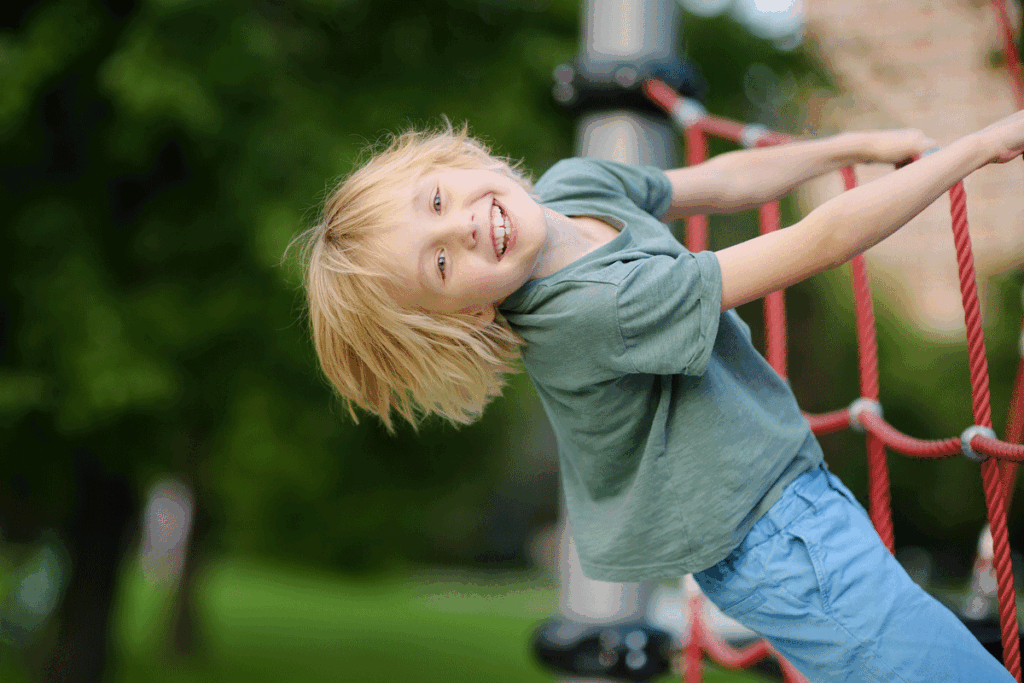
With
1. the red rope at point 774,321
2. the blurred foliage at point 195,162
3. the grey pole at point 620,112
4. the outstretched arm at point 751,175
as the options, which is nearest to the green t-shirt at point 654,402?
the outstretched arm at point 751,175

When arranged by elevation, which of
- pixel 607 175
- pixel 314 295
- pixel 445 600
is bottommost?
pixel 445 600

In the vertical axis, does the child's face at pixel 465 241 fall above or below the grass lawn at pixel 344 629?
above

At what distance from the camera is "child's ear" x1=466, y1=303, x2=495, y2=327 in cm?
120

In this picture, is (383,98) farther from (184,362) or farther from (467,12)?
(184,362)

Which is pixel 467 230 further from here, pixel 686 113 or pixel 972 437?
pixel 686 113

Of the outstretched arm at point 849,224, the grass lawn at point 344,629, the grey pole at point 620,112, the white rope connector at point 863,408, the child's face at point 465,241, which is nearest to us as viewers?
the outstretched arm at point 849,224

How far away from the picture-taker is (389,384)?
1334 millimetres

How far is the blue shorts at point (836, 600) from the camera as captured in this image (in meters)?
1.05

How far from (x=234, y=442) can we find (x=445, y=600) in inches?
257

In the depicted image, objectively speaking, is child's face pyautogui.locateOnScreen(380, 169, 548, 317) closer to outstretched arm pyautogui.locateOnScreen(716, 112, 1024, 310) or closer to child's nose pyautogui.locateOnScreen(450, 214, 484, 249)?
child's nose pyautogui.locateOnScreen(450, 214, 484, 249)

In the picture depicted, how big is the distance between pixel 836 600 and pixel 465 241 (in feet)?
1.98

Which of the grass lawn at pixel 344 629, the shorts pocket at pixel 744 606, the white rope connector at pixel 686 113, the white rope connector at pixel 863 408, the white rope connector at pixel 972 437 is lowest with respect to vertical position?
the grass lawn at pixel 344 629

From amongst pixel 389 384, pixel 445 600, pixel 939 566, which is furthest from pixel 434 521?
pixel 389 384

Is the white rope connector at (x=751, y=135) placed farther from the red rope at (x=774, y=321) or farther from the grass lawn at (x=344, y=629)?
the grass lawn at (x=344, y=629)
